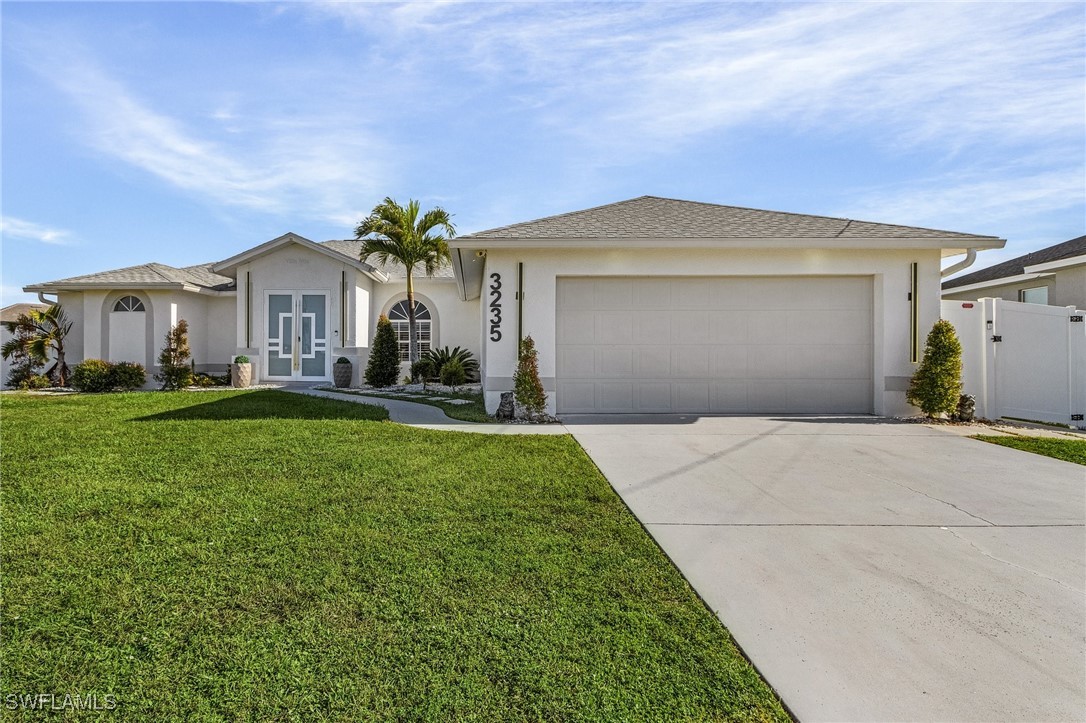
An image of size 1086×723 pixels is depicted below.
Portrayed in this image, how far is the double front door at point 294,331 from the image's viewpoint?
15562 mm

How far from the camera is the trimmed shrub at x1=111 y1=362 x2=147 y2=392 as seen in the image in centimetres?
1423

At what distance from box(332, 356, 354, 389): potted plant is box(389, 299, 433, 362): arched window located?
2366mm

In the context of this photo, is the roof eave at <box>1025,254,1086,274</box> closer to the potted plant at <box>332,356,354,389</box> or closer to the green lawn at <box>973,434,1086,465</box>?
the green lawn at <box>973,434,1086,465</box>

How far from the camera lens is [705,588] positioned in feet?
9.13

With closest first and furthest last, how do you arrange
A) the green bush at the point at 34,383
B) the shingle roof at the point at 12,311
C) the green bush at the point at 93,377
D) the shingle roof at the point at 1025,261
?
the shingle roof at the point at 1025,261 → the green bush at the point at 93,377 → the green bush at the point at 34,383 → the shingle roof at the point at 12,311

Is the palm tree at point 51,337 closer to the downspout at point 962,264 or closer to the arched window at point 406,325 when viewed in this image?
the arched window at point 406,325

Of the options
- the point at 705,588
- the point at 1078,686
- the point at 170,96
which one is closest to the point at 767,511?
the point at 705,588

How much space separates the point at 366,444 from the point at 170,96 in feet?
30.9

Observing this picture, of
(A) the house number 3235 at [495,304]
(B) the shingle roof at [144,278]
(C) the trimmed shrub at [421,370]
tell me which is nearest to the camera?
(A) the house number 3235 at [495,304]

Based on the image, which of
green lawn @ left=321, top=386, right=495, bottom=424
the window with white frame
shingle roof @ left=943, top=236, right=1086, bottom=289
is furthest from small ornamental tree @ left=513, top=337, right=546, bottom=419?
the window with white frame

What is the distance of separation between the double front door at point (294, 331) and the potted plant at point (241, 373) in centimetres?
69

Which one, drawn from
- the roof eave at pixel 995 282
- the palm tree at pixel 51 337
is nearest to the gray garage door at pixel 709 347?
the roof eave at pixel 995 282

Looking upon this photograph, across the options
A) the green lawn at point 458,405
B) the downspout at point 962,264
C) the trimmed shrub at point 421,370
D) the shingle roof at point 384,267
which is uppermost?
the shingle roof at point 384,267

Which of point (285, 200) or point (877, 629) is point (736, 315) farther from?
point (285, 200)
